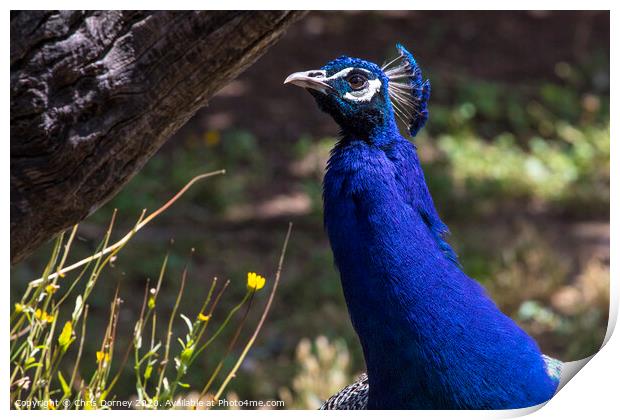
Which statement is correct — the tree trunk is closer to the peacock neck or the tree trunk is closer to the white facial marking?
the white facial marking

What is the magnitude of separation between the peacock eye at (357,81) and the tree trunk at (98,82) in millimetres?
194

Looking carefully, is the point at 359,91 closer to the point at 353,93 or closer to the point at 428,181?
the point at 353,93

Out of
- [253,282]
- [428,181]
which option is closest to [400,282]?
[253,282]

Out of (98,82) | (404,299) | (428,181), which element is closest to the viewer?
(98,82)

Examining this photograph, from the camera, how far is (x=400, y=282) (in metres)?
1.98

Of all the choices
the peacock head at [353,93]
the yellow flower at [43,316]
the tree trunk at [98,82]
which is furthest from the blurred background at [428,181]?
the tree trunk at [98,82]

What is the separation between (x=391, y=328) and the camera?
1.98m

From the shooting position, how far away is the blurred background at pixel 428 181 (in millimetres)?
3781

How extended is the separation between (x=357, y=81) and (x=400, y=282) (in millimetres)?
454

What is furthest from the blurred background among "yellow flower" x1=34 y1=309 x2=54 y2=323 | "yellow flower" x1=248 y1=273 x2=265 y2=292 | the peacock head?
the peacock head

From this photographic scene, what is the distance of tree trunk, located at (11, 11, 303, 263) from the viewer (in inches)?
72.2

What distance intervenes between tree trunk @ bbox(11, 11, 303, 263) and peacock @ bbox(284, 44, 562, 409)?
0.68 feet
